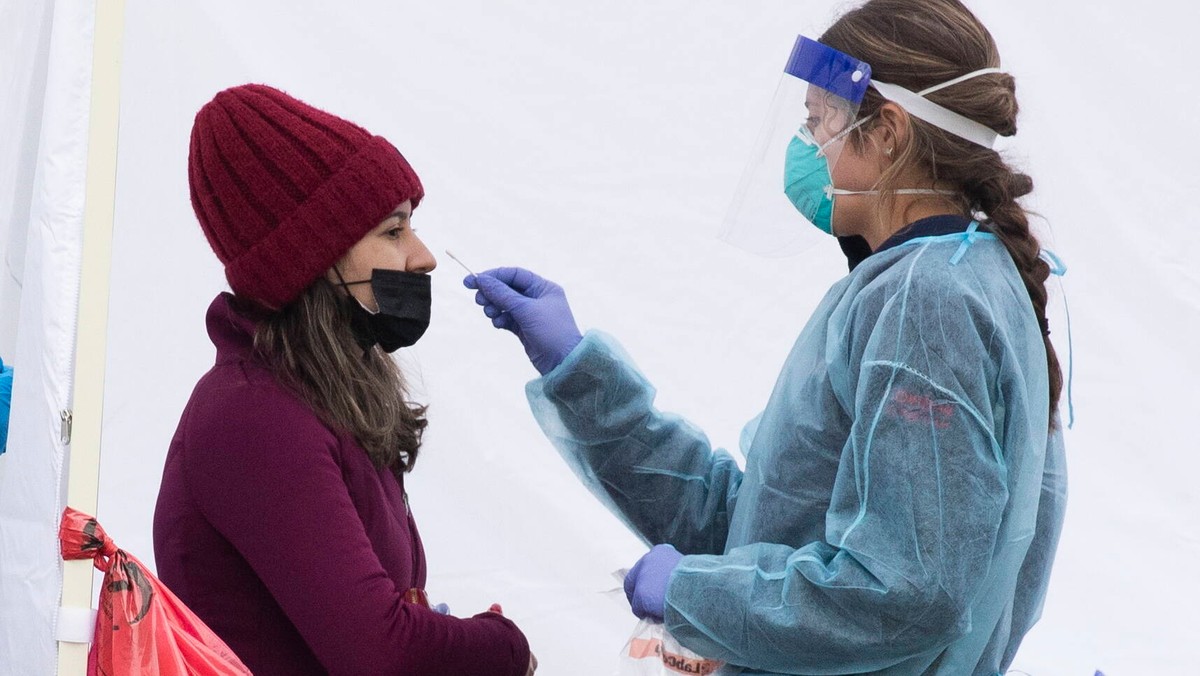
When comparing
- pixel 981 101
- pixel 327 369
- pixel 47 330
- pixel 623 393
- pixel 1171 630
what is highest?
pixel 981 101

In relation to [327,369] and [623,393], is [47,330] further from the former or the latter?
[623,393]

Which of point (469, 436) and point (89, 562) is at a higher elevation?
point (89, 562)

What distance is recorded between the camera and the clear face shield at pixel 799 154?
5.01ft

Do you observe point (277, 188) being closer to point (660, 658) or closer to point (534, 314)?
point (534, 314)

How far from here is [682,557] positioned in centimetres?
149

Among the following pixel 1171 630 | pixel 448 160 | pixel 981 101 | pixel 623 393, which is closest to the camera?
pixel 981 101

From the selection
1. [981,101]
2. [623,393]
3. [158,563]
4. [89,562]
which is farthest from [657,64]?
[89,562]

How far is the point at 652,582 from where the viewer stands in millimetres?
1460

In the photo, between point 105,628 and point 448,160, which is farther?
point 448,160

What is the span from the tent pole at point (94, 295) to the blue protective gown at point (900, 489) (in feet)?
2.09

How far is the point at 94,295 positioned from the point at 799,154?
874mm

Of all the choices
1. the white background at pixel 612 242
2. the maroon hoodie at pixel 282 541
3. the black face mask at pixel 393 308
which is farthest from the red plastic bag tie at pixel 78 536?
the white background at pixel 612 242

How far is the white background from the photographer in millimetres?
2566

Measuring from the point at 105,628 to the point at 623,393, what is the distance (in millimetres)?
801
